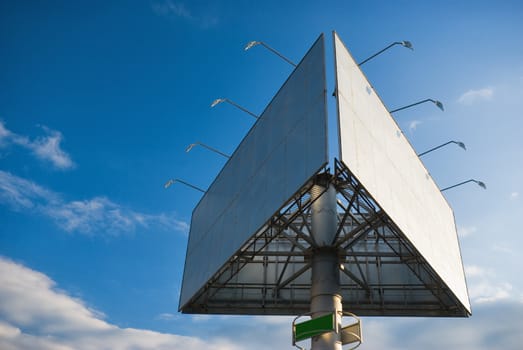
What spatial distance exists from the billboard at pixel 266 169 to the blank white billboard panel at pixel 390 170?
104 cm

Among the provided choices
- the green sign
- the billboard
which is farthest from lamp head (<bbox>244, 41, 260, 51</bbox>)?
the green sign

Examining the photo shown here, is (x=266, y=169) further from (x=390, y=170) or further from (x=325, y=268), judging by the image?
(x=390, y=170)

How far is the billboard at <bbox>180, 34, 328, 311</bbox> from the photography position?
20.0 m

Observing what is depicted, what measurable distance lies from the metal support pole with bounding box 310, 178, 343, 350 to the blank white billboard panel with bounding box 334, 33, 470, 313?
6.87ft

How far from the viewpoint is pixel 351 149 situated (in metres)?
18.9

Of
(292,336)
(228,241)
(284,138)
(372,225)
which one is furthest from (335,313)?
(284,138)

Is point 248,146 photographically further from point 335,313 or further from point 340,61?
point 335,313

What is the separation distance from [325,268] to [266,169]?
5119 mm

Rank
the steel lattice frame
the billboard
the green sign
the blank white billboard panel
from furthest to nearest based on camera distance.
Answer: the steel lattice frame → the green sign → the billboard → the blank white billboard panel

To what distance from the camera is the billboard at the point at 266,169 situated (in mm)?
19969

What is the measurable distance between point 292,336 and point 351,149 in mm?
8563

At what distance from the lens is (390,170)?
883 inches

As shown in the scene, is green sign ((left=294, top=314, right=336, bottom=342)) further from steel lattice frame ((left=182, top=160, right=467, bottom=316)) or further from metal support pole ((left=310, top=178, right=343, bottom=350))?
steel lattice frame ((left=182, top=160, right=467, bottom=316))

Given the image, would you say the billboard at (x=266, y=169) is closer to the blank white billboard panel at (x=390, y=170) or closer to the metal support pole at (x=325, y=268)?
the blank white billboard panel at (x=390, y=170)
